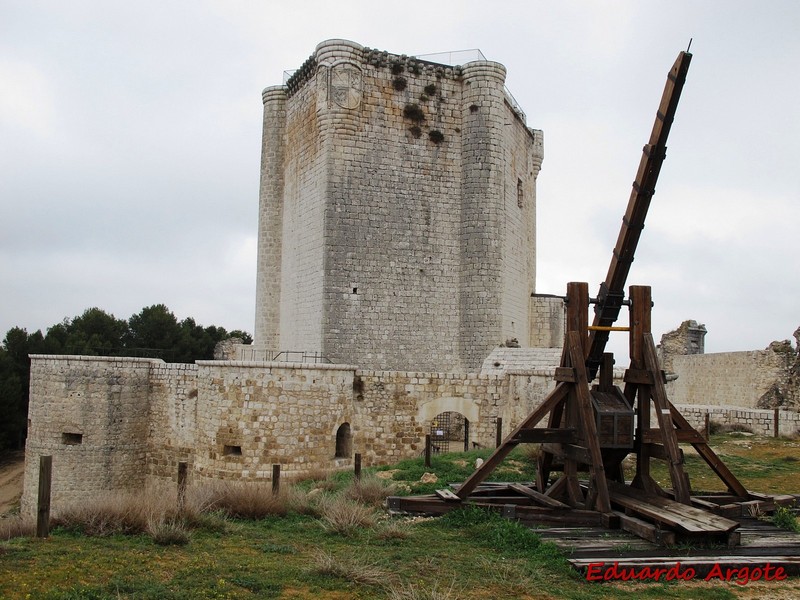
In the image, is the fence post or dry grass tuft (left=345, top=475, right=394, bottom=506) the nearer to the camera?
dry grass tuft (left=345, top=475, right=394, bottom=506)

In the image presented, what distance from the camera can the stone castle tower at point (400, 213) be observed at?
19.1m

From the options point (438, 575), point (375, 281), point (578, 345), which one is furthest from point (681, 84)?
point (375, 281)

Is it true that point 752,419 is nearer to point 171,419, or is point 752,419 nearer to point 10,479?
point 171,419

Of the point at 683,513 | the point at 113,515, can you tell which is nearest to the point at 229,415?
the point at 113,515

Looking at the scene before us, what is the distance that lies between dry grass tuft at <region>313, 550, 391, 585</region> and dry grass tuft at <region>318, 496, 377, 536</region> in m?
1.24

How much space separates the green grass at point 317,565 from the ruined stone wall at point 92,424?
9821mm

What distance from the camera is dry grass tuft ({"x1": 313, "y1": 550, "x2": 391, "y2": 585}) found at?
592cm

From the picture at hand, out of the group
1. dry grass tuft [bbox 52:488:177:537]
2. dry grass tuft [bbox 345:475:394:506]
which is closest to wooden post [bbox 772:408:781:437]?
dry grass tuft [bbox 345:475:394:506]

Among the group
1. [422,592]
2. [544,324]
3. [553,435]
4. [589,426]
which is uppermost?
[544,324]

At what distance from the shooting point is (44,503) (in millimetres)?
7664

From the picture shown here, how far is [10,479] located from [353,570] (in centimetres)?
2655

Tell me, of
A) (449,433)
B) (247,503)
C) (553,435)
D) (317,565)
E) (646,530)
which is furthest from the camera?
(449,433)

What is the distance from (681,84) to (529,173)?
17.0 metres

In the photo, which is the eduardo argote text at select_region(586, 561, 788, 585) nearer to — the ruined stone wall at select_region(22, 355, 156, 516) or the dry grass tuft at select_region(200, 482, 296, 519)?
the dry grass tuft at select_region(200, 482, 296, 519)
